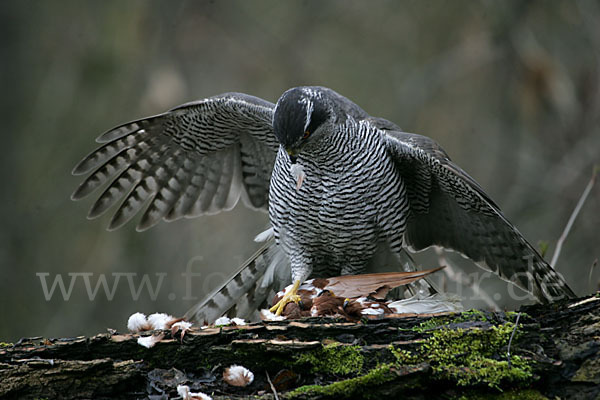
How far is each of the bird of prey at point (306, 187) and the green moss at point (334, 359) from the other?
1.03 metres

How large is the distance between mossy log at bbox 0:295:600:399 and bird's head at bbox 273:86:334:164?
1290mm

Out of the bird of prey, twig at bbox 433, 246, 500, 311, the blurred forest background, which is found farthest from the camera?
the blurred forest background

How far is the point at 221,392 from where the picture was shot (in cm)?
268

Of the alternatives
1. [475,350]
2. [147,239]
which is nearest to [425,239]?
[475,350]

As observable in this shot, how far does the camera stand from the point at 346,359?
2.73 metres

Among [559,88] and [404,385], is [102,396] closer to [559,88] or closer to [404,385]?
[404,385]

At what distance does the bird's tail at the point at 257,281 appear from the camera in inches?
188

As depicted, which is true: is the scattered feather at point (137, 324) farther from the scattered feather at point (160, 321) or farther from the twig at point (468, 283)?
the twig at point (468, 283)

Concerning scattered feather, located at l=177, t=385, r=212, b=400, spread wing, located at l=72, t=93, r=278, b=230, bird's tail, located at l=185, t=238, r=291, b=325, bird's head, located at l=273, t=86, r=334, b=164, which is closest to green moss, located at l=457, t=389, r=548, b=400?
scattered feather, located at l=177, t=385, r=212, b=400

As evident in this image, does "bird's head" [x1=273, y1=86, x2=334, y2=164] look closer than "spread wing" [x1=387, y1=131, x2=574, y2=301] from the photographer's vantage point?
Yes

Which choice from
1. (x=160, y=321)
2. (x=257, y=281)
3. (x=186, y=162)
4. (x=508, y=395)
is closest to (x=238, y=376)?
(x=160, y=321)

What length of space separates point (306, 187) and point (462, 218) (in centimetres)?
128

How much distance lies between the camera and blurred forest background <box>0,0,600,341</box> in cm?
695

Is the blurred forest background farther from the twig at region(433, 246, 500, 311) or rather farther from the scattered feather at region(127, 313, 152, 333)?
the scattered feather at region(127, 313, 152, 333)
